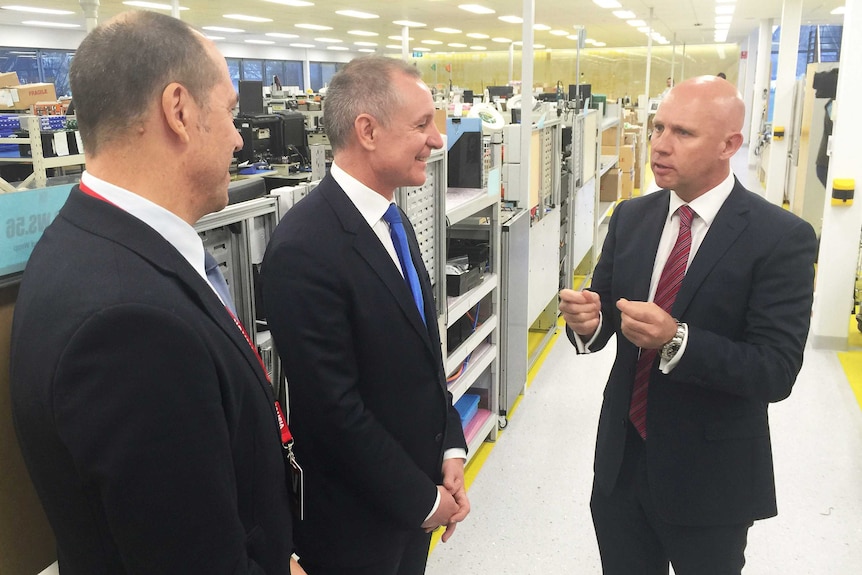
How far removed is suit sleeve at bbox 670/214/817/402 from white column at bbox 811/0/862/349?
3463 millimetres

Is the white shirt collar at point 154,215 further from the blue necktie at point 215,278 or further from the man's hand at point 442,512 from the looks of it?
the man's hand at point 442,512

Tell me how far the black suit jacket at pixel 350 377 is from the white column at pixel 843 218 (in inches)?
157

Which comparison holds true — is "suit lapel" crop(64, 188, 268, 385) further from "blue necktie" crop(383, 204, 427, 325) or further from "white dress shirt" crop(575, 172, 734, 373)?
"white dress shirt" crop(575, 172, 734, 373)

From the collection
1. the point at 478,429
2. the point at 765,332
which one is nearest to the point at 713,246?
the point at 765,332

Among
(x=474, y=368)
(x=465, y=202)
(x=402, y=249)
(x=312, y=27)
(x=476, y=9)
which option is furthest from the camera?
(x=312, y=27)

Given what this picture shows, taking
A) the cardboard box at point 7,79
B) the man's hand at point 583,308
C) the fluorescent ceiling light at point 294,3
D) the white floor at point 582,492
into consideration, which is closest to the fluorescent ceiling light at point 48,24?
the fluorescent ceiling light at point 294,3

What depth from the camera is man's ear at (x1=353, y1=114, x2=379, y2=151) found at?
4.78ft

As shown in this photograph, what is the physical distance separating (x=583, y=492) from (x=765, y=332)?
1691mm

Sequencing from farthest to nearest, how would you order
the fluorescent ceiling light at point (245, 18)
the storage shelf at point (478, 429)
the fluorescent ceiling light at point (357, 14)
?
the fluorescent ceiling light at point (245, 18), the fluorescent ceiling light at point (357, 14), the storage shelf at point (478, 429)

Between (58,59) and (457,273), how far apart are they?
55.9 ft

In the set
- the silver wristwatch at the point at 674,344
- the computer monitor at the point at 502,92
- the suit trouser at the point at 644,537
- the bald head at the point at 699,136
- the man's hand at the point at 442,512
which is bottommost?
the suit trouser at the point at 644,537

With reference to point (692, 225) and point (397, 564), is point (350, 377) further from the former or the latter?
point (692, 225)

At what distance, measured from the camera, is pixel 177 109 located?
33.3 inches

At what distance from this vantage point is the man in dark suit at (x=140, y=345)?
73 centimetres
